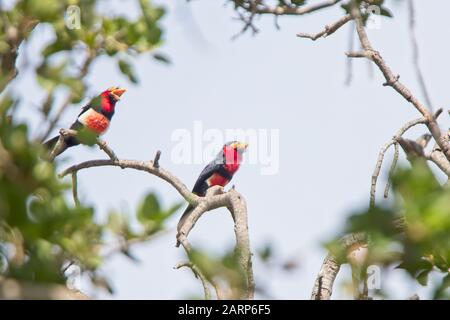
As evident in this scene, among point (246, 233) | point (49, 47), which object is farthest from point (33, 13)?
point (246, 233)

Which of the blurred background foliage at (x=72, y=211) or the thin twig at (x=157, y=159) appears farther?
the thin twig at (x=157, y=159)

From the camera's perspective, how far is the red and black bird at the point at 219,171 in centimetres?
801

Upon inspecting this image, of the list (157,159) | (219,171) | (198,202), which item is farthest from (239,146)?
(198,202)

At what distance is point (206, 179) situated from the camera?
802 centimetres

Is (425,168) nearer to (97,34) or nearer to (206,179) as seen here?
(97,34)

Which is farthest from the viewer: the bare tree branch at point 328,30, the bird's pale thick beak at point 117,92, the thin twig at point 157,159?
the bird's pale thick beak at point 117,92

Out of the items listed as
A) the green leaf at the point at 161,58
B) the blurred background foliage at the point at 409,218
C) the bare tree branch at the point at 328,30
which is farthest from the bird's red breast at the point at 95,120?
the blurred background foliage at the point at 409,218

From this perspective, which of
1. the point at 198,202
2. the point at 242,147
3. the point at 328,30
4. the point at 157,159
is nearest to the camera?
the point at 328,30

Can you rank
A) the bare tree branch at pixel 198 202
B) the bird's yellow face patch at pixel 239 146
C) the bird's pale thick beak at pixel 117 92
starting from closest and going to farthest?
1. the bare tree branch at pixel 198 202
2. the bird's pale thick beak at pixel 117 92
3. the bird's yellow face patch at pixel 239 146

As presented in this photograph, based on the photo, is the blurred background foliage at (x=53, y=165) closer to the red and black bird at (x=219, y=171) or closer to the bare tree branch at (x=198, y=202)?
the bare tree branch at (x=198, y=202)

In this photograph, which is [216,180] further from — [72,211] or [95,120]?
[72,211]

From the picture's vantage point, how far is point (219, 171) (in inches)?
318

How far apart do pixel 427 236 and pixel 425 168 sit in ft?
0.42

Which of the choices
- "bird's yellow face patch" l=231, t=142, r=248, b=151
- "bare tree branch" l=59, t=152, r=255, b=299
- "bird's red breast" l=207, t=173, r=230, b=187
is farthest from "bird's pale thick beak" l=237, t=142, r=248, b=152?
"bare tree branch" l=59, t=152, r=255, b=299
